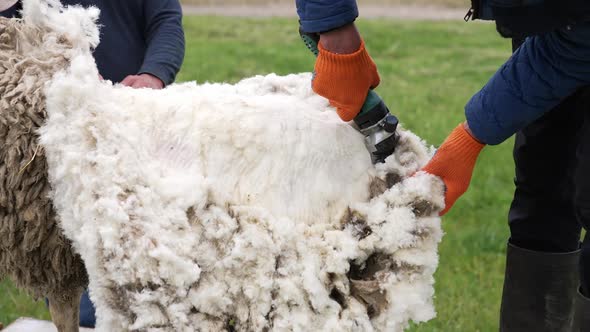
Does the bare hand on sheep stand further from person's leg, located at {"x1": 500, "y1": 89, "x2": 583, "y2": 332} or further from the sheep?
person's leg, located at {"x1": 500, "y1": 89, "x2": 583, "y2": 332}

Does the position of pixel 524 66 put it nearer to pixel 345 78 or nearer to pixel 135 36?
pixel 345 78

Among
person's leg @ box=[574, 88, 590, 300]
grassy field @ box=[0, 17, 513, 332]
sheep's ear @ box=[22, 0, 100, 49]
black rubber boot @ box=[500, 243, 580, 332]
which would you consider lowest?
grassy field @ box=[0, 17, 513, 332]

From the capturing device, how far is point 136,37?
7.80ft

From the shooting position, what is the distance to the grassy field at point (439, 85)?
304cm

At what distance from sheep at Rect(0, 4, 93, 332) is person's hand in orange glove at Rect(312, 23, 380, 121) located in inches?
22.5

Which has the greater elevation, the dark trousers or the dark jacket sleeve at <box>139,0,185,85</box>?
the dark jacket sleeve at <box>139,0,185,85</box>

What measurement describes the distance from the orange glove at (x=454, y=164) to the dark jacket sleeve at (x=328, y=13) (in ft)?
1.20

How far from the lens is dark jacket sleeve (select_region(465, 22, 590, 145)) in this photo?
5.06 ft

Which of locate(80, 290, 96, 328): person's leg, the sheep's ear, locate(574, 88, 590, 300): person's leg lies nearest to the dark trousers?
locate(574, 88, 590, 300): person's leg

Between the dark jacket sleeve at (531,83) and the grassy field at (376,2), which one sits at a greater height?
the dark jacket sleeve at (531,83)

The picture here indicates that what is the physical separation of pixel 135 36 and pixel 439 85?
4.64 m

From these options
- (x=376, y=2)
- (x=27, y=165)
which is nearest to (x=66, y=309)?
(x=27, y=165)

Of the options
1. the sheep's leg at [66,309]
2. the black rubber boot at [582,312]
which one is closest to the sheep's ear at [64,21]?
the sheep's leg at [66,309]

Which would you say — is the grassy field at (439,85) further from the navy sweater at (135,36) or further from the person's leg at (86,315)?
the navy sweater at (135,36)
